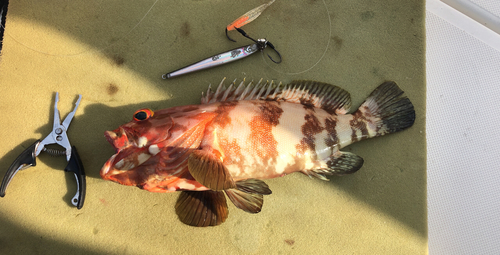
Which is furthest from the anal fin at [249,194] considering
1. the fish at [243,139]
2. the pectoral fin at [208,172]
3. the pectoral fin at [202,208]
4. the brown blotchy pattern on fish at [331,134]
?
the brown blotchy pattern on fish at [331,134]

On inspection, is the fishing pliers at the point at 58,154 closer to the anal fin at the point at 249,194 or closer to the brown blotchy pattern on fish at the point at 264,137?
the anal fin at the point at 249,194

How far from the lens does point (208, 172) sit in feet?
6.86

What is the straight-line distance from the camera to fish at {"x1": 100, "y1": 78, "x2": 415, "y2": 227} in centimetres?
219

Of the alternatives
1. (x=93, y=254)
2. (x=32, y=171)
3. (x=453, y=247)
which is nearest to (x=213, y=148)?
(x=93, y=254)

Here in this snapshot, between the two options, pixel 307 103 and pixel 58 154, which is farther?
pixel 307 103

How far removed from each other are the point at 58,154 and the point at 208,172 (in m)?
1.44

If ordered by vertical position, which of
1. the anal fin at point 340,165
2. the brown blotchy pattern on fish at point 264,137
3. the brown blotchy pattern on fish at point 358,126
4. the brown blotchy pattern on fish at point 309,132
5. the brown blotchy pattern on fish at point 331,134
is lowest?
the anal fin at point 340,165

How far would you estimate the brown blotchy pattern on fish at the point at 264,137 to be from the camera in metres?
2.37

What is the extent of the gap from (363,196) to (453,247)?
104cm

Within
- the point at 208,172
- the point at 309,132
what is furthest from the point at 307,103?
the point at 208,172

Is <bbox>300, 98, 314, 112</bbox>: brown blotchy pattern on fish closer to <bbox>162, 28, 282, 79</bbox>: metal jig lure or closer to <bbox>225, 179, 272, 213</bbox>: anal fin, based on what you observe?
<bbox>162, 28, 282, 79</bbox>: metal jig lure

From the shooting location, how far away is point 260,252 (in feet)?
8.69

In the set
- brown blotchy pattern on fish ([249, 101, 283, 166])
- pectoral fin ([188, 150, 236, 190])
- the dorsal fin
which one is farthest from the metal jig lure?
pectoral fin ([188, 150, 236, 190])

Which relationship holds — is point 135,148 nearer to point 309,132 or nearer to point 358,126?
point 309,132
